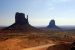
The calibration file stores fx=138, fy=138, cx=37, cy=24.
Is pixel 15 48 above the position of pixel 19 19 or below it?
below

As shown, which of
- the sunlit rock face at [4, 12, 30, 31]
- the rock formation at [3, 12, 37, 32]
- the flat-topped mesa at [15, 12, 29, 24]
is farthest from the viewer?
the flat-topped mesa at [15, 12, 29, 24]

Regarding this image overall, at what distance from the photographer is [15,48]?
34906 mm

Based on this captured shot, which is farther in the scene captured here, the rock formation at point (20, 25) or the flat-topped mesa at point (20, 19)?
the flat-topped mesa at point (20, 19)

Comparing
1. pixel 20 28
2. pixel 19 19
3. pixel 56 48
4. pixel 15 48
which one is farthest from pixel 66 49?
pixel 19 19

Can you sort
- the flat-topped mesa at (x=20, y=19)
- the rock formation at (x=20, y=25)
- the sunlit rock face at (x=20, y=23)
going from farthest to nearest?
1. the flat-topped mesa at (x=20, y=19)
2. the sunlit rock face at (x=20, y=23)
3. the rock formation at (x=20, y=25)

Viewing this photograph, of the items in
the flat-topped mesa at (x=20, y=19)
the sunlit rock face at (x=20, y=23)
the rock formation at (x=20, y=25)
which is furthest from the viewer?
the flat-topped mesa at (x=20, y=19)

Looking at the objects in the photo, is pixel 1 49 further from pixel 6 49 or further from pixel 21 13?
pixel 21 13

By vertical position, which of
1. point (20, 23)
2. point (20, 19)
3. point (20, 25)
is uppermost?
point (20, 19)

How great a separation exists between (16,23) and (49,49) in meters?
67.4

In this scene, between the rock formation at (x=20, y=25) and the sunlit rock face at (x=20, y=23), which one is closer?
the rock formation at (x=20, y=25)

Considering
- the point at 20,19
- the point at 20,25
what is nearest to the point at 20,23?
the point at 20,25

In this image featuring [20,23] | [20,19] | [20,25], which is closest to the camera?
[20,25]

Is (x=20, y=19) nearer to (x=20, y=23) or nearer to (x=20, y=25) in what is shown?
(x=20, y=23)

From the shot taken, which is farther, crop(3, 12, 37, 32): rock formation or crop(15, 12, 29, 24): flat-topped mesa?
crop(15, 12, 29, 24): flat-topped mesa
